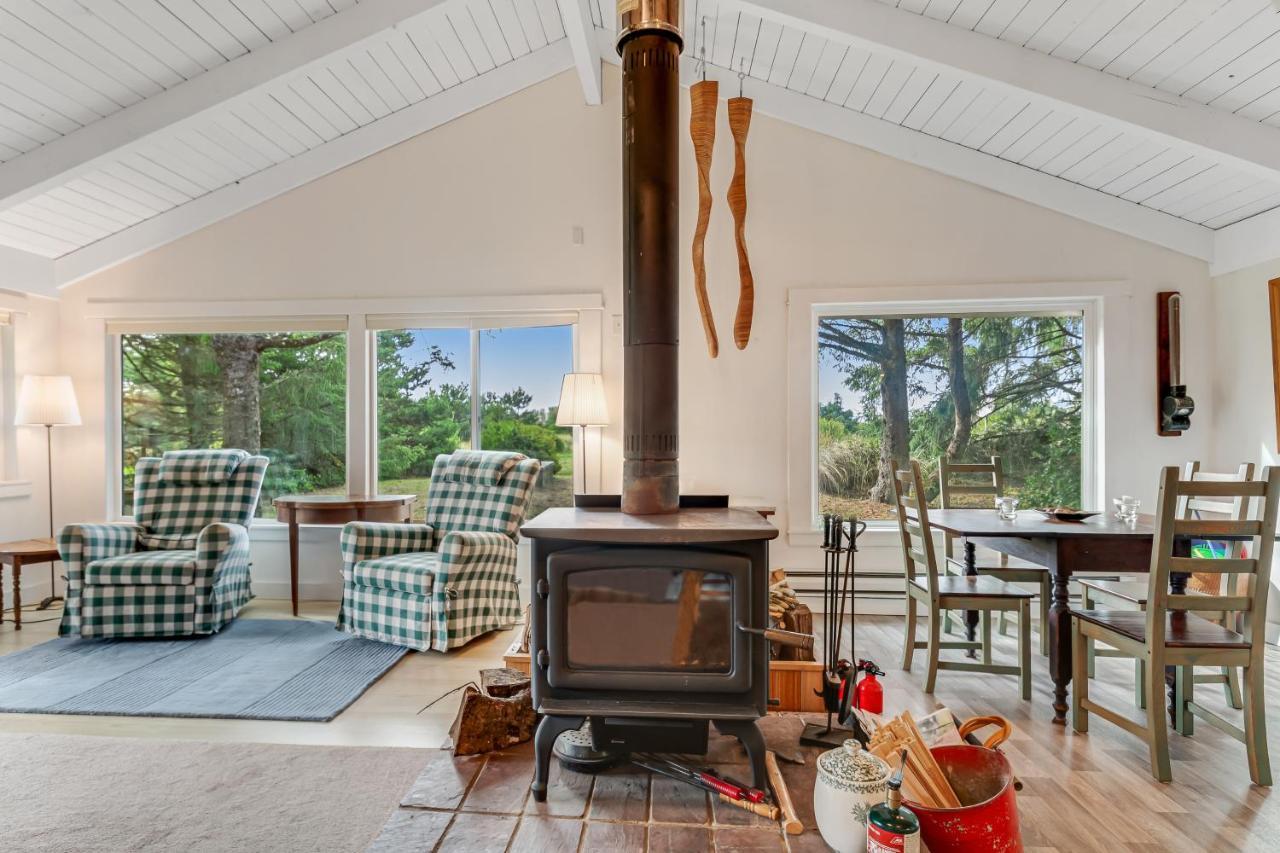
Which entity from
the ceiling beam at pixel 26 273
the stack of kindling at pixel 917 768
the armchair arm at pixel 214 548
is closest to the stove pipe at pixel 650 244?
the stack of kindling at pixel 917 768

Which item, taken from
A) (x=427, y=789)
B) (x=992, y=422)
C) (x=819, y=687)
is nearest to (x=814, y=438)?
(x=992, y=422)

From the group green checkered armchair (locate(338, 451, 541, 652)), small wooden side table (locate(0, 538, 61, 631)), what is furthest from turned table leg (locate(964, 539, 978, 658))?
small wooden side table (locate(0, 538, 61, 631))

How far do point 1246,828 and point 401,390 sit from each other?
14.1 feet

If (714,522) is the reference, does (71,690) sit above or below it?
below

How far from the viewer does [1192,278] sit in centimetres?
385

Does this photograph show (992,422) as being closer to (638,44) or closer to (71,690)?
(638,44)

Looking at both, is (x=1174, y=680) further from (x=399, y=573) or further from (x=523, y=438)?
(x=523, y=438)

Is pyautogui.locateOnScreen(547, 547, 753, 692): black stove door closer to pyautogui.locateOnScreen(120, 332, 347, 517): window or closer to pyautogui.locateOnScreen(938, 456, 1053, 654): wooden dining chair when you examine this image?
pyautogui.locateOnScreen(938, 456, 1053, 654): wooden dining chair

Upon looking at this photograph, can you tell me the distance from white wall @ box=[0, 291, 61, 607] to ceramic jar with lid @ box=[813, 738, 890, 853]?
4.85 metres

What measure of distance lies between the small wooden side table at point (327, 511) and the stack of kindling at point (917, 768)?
298cm

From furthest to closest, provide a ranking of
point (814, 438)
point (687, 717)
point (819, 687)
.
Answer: point (814, 438), point (819, 687), point (687, 717)

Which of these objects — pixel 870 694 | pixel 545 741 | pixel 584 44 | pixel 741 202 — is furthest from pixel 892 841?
pixel 584 44

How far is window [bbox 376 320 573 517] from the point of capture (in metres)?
4.36

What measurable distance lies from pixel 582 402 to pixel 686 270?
98 centimetres
